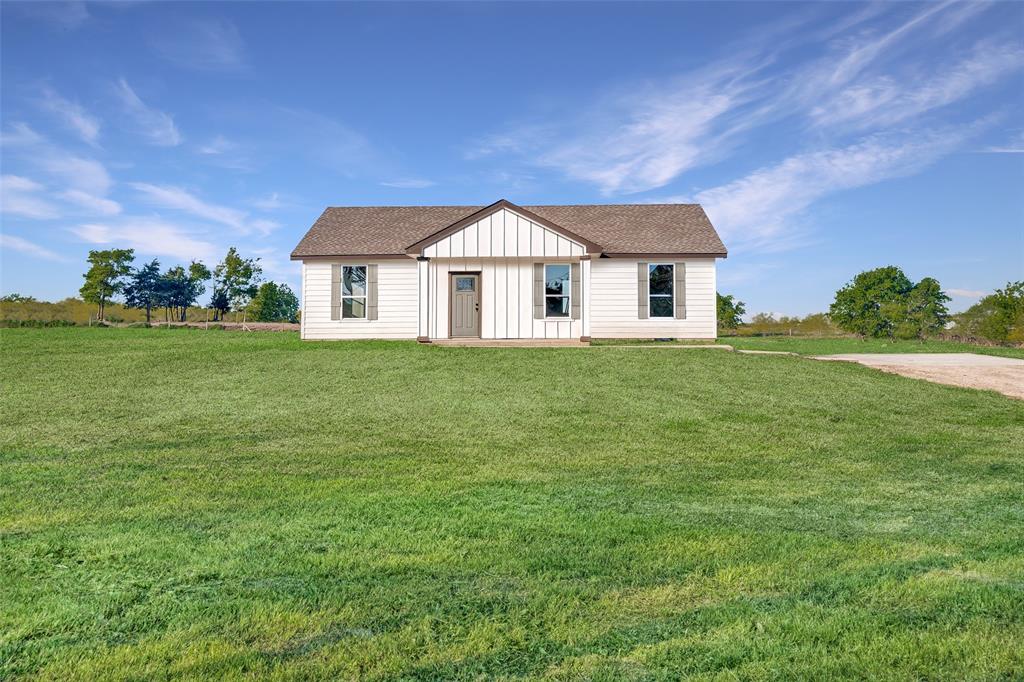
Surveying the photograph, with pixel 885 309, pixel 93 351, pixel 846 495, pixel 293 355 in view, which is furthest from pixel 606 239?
pixel 885 309

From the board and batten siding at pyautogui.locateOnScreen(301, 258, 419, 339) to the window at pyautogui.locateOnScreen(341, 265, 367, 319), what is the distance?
0.71 ft

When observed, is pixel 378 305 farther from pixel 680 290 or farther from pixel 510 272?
pixel 680 290

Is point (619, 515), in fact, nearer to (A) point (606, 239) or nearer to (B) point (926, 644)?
(B) point (926, 644)

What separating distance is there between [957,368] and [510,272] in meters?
11.0

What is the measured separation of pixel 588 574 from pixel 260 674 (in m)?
1.80

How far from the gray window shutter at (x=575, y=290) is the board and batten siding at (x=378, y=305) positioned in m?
5.31

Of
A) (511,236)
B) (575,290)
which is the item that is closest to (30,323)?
(511,236)

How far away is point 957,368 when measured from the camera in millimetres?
13812

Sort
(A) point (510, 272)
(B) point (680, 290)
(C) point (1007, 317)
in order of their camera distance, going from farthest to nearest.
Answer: (C) point (1007, 317) < (B) point (680, 290) < (A) point (510, 272)

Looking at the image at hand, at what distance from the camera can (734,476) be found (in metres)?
6.18

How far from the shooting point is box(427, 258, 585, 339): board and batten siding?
18594 mm

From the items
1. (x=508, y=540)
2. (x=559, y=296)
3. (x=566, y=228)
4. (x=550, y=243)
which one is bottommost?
(x=508, y=540)

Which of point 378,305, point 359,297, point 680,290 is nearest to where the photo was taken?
point 680,290

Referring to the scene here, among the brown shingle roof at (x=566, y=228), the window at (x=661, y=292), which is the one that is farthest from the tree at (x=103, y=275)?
the window at (x=661, y=292)
